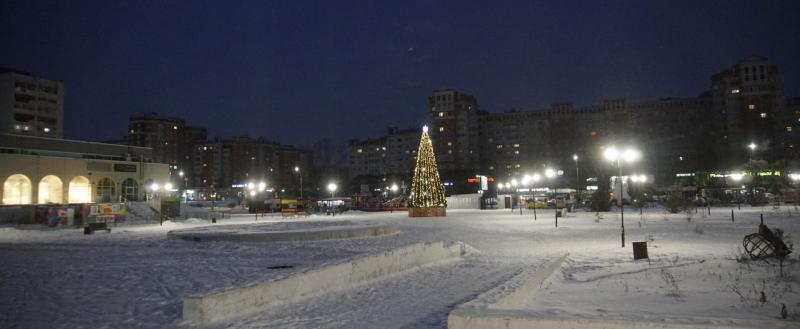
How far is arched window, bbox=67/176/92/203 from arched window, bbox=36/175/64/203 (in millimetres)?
888

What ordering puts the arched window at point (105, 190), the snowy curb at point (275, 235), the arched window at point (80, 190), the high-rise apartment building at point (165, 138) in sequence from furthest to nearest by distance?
1. the high-rise apartment building at point (165, 138)
2. the arched window at point (105, 190)
3. the arched window at point (80, 190)
4. the snowy curb at point (275, 235)

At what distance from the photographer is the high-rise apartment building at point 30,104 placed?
79125 mm

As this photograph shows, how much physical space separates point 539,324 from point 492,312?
57 cm

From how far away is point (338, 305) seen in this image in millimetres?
8875

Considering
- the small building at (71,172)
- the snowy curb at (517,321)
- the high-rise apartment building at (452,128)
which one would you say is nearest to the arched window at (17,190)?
the small building at (71,172)

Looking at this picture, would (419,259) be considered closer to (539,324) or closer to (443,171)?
(539,324)

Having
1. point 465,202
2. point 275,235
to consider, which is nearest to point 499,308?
point 275,235

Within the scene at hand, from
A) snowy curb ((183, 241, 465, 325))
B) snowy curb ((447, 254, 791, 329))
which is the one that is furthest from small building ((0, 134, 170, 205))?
snowy curb ((447, 254, 791, 329))

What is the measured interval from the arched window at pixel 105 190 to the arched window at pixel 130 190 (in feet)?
4.65

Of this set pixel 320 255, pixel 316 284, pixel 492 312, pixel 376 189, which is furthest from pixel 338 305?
pixel 376 189

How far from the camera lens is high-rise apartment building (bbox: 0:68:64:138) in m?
79.1

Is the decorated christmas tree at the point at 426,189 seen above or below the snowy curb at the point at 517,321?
above

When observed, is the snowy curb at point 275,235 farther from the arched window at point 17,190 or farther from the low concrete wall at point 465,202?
the low concrete wall at point 465,202

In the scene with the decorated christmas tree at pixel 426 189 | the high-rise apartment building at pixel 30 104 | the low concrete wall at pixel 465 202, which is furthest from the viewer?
the high-rise apartment building at pixel 30 104
